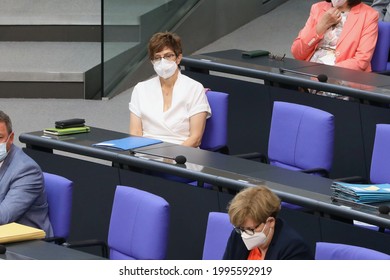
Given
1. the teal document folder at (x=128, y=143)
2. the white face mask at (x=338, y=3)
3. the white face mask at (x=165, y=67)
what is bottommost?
the teal document folder at (x=128, y=143)

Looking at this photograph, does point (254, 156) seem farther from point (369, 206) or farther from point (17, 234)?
point (17, 234)

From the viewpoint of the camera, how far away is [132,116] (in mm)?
6492

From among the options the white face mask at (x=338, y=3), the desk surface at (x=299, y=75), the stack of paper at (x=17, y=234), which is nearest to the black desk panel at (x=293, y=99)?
the desk surface at (x=299, y=75)

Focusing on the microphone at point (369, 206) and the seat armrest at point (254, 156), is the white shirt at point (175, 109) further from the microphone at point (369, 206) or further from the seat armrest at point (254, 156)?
the microphone at point (369, 206)

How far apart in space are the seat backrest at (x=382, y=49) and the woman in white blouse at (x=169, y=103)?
172cm

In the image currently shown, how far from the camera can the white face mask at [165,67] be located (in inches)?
249

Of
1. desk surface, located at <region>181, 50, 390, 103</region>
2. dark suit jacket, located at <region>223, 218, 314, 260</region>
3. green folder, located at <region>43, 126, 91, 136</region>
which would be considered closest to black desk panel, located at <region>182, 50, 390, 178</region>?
desk surface, located at <region>181, 50, 390, 103</region>

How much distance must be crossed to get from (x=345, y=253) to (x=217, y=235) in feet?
2.22

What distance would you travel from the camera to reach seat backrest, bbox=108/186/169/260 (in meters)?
4.86

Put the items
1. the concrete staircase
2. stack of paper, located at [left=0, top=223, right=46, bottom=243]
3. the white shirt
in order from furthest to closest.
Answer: the concrete staircase
the white shirt
stack of paper, located at [left=0, top=223, right=46, bottom=243]

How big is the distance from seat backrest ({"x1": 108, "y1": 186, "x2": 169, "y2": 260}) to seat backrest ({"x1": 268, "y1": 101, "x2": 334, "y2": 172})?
1.40 metres

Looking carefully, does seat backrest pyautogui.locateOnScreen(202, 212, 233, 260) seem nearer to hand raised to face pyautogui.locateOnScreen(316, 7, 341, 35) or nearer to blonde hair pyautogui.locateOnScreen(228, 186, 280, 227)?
blonde hair pyautogui.locateOnScreen(228, 186, 280, 227)

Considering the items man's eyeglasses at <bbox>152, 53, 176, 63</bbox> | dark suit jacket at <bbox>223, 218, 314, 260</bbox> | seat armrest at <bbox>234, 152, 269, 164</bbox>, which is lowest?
dark suit jacket at <bbox>223, 218, 314, 260</bbox>
